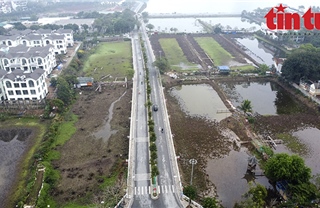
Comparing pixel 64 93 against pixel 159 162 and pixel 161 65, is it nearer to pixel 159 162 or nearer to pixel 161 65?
pixel 161 65

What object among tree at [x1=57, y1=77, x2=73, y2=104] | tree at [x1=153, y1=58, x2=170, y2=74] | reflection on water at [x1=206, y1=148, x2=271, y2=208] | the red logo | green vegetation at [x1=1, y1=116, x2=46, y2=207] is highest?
the red logo

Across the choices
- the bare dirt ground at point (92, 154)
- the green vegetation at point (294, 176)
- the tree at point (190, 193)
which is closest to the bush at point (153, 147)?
the bare dirt ground at point (92, 154)

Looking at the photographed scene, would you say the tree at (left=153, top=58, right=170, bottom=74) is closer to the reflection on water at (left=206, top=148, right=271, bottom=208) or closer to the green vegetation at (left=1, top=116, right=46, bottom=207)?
the green vegetation at (left=1, top=116, right=46, bottom=207)

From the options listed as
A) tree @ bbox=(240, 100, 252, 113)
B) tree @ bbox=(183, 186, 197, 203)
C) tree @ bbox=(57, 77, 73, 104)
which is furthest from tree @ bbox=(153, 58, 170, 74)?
tree @ bbox=(183, 186, 197, 203)

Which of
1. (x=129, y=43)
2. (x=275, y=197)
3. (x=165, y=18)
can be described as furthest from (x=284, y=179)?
(x=165, y=18)

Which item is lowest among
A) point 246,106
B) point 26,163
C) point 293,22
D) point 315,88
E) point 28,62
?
point 26,163

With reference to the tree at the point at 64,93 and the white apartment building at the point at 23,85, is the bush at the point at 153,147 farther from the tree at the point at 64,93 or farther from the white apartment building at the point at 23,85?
the white apartment building at the point at 23,85

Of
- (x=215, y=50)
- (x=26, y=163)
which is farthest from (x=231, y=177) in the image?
(x=215, y=50)
